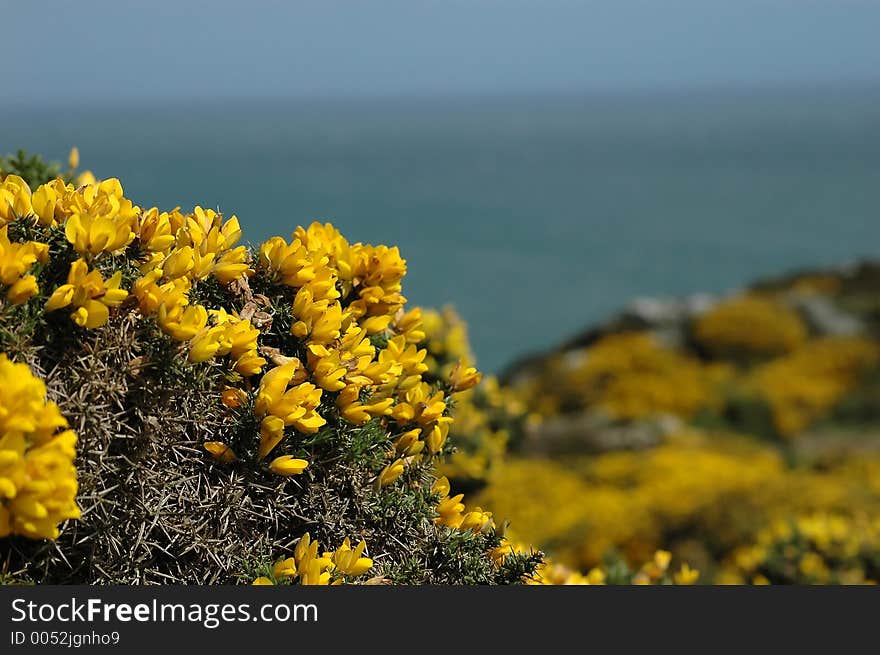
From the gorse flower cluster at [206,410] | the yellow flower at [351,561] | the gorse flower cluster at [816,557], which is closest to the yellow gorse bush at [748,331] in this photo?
the gorse flower cluster at [816,557]

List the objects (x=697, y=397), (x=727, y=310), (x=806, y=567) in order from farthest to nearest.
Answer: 1. (x=727, y=310)
2. (x=697, y=397)
3. (x=806, y=567)

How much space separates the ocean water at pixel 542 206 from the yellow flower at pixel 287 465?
2.28ft

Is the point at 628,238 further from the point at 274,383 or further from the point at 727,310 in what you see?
the point at 274,383

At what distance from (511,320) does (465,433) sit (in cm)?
3017

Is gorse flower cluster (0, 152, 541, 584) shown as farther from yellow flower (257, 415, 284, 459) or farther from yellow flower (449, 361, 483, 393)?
yellow flower (449, 361, 483, 393)

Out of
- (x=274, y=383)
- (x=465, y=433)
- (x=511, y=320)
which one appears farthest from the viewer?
(x=511, y=320)

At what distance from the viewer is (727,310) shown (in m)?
17.8

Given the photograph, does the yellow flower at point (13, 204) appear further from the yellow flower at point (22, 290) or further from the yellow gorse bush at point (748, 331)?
the yellow gorse bush at point (748, 331)

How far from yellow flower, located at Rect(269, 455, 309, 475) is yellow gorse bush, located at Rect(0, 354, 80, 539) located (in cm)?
47

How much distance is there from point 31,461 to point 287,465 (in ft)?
1.86

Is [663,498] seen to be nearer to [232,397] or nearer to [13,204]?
[232,397]

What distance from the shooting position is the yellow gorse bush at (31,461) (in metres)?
1.60

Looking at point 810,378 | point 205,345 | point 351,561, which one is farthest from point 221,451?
point 810,378

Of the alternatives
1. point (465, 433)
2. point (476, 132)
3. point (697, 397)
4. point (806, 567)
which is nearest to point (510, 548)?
point (465, 433)
